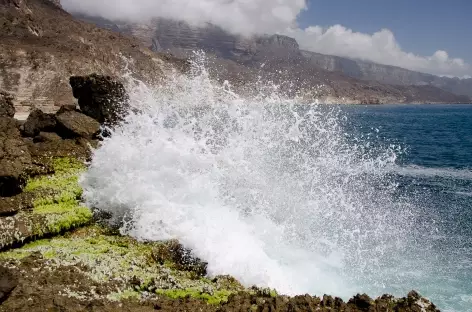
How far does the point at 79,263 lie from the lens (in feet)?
29.0

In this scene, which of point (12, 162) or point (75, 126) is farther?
point (75, 126)

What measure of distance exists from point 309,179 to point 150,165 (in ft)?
35.4

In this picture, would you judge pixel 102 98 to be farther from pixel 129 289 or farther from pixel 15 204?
pixel 129 289

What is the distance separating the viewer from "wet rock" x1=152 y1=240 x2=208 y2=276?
982 centimetres

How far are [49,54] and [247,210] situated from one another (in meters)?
86.6

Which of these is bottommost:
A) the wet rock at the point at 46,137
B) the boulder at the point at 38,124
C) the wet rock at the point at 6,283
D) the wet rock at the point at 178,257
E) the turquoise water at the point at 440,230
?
the turquoise water at the point at 440,230

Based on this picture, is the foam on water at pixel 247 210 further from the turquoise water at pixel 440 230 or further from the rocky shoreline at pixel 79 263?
the rocky shoreline at pixel 79 263

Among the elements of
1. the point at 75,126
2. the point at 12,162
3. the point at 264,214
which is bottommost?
the point at 264,214

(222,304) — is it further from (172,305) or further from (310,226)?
(310,226)

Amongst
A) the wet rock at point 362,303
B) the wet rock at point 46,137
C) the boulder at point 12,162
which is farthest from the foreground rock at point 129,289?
the wet rock at point 46,137

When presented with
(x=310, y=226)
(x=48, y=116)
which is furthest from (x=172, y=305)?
(x=48, y=116)

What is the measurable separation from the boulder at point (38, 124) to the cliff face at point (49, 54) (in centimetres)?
4710

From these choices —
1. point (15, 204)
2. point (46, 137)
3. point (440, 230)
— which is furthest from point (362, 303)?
point (46, 137)

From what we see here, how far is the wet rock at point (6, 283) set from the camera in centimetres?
679
